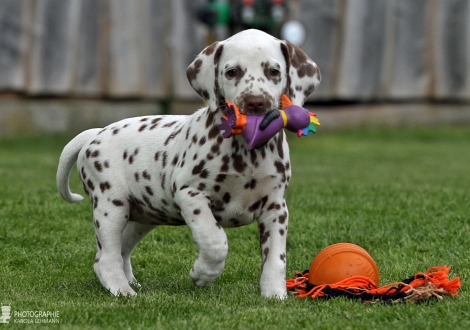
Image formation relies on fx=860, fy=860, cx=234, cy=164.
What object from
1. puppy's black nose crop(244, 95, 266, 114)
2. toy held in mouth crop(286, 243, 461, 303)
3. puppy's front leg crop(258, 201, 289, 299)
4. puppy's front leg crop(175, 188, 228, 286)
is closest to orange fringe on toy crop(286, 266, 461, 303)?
toy held in mouth crop(286, 243, 461, 303)

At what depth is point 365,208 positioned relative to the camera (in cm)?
754

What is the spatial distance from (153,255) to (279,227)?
159 centimetres

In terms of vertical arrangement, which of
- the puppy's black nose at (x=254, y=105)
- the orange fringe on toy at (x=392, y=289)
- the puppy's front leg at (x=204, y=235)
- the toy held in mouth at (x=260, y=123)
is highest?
the puppy's black nose at (x=254, y=105)

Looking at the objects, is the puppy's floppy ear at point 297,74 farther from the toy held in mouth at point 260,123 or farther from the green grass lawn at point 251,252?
the green grass lawn at point 251,252

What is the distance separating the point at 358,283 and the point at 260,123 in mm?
1086

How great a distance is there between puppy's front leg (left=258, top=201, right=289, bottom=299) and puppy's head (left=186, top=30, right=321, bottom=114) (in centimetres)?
63

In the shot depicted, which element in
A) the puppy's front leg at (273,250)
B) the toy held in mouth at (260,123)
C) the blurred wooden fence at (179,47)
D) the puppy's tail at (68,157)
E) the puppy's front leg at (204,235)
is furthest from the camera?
the blurred wooden fence at (179,47)

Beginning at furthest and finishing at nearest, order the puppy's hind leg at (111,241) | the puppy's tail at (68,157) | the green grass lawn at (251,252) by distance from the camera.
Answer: the puppy's tail at (68,157) → the puppy's hind leg at (111,241) → the green grass lawn at (251,252)

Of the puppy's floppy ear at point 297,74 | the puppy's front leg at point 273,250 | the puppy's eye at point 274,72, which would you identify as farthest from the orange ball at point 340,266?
the puppy's eye at point 274,72

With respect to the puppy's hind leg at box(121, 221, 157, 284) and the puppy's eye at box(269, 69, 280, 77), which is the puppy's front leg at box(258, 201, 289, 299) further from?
the puppy's hind leg at box(121, 221, 157, 284)

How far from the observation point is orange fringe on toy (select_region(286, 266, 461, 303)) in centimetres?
471

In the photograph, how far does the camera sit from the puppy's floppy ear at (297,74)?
5.04m

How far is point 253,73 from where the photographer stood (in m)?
4.84

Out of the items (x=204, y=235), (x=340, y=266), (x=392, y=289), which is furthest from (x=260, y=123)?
(x=392, y=289)
